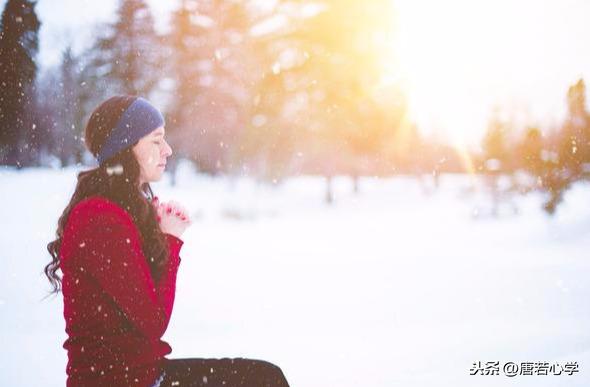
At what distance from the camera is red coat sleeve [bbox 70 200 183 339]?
145 centimetres

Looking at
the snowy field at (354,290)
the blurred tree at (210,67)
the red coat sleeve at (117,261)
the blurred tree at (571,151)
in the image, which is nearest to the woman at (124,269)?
the red coat sleeve at (117,261)

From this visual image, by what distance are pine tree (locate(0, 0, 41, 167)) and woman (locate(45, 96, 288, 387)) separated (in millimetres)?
12394

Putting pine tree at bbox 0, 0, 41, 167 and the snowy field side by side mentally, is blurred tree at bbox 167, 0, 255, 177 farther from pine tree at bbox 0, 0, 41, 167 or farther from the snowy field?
pine tree at bbox 0, 0, 41, 167

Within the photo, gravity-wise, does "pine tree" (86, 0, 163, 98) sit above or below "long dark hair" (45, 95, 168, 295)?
above

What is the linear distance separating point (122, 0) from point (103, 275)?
14201 millimetres

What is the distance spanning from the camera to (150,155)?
1.82 meters

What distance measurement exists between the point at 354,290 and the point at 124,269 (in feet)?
22.1

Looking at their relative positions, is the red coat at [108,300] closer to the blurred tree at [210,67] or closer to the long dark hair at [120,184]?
the long dark hair at [120,184]

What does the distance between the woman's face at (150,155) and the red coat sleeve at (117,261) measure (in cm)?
32

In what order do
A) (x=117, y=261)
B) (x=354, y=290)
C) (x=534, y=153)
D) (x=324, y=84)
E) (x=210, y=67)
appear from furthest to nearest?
(x=210, y=67) → (x=324, y=84) → (x=534, y=153) → (x=354, y=290) → (x=117, y=261)

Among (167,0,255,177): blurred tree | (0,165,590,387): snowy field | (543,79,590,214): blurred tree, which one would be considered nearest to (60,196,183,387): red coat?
(0,165,590,387): snowy field

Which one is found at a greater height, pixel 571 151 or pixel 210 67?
pixel 210 67

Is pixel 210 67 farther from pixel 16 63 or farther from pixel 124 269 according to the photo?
pixel 124 269

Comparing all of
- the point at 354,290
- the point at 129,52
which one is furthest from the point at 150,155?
the point at 129,52
